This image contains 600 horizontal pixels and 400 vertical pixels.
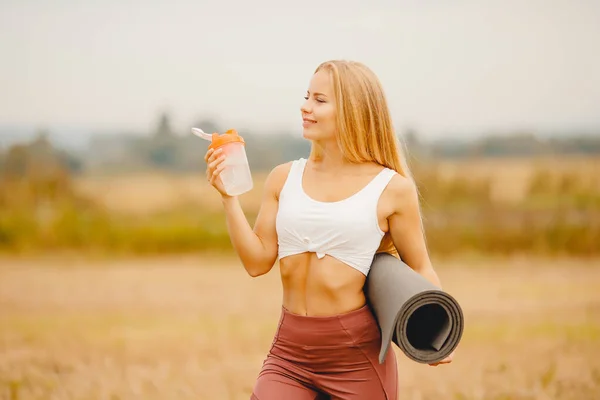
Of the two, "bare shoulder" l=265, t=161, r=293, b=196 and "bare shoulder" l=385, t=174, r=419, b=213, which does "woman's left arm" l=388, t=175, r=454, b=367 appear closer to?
"bare shoulder" l=385, t=174, r=419, b=213

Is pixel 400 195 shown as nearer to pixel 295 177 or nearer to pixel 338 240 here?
pixel 338 240

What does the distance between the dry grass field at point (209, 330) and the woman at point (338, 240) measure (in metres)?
2.49

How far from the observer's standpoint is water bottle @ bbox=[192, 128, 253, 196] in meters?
3.10

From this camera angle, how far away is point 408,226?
3.10 metres

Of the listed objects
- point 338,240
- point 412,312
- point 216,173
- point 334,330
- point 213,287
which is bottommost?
point 213,287

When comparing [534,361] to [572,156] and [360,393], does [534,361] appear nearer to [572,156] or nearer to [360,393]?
[360,393]

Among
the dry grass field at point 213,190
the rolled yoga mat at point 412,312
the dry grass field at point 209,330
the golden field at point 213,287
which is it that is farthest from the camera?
the dry grass field at point 213,190

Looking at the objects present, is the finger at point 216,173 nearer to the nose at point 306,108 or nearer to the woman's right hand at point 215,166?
the woman's right hand at point 215,166

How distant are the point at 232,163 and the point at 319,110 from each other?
0.36m

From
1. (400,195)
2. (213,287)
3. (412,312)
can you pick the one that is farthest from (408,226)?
(213,287)

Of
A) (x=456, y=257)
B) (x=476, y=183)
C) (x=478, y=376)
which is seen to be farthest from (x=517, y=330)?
(x=476, y=183)

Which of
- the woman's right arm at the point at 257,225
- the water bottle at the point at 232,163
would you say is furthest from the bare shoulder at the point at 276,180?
the water bottle at the point at 232,163

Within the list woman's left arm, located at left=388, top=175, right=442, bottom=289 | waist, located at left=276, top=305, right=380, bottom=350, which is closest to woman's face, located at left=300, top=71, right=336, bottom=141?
woman's left arm, located at left=388, top=175, right=442, bottom=289

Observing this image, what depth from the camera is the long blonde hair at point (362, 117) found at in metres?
3.08
